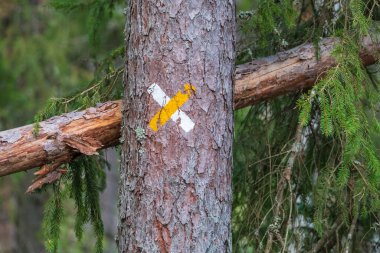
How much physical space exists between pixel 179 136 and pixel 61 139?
0.64 metres

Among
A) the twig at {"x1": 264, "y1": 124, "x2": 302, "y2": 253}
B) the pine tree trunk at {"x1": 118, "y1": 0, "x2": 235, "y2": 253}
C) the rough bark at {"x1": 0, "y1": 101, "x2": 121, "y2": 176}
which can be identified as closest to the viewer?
the pine tree trunk at {"x1": 118, "y1": 0, "x2": 235, "y2": 253}

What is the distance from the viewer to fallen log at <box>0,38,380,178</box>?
3.51 metres

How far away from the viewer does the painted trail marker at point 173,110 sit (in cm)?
331

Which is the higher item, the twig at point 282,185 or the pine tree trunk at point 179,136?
the pine tree trunk at point 179,136

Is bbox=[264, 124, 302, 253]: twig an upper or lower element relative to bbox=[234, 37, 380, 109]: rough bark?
lower

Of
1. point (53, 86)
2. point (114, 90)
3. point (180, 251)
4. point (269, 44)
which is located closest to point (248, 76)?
point (269, 44)

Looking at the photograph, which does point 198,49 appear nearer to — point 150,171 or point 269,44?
point 150,171

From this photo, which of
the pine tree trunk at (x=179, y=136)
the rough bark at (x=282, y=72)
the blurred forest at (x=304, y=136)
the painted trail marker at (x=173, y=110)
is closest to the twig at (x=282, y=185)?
the blurred forest at (x=304, y=136)

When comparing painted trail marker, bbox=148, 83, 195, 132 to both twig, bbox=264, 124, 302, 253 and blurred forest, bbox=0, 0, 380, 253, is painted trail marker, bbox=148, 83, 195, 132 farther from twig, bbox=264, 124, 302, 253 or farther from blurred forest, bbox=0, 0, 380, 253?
twig, bbox=264, 124, 302, 253

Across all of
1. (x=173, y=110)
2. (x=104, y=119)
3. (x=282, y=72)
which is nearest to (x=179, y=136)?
(x=173, y=110)

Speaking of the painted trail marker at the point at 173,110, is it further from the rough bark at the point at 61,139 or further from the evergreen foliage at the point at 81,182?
the evergreen foliage at the point at 81,182

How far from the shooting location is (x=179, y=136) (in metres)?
3.29

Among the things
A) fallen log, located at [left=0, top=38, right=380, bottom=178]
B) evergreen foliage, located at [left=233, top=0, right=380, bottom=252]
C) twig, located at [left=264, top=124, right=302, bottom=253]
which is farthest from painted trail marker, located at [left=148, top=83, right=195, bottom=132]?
twig, located at [left=264, top=124, right=302, bottom=253]

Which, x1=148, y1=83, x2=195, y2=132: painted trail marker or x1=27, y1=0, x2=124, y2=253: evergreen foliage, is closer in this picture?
x1=148, y1=83, x2=195, y2=132: painted trail marker
